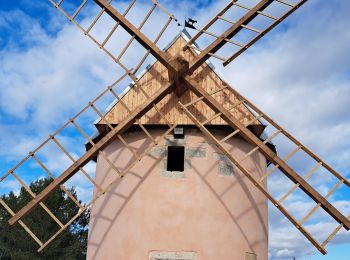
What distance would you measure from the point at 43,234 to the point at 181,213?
51.3ft

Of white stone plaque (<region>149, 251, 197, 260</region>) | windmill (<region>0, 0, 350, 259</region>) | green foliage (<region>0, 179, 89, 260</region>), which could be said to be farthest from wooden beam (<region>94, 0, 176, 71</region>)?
green foliage (<region>0, 179, 89, 260</region>)

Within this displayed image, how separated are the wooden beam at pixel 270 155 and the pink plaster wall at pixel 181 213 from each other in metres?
0.65

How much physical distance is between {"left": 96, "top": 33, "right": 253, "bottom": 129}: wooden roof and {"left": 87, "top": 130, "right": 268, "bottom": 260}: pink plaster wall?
422 mm

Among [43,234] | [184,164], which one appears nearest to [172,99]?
[184,164]

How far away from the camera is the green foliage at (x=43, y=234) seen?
2103 cm

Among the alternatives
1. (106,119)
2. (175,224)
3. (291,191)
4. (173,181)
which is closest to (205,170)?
Result: (173,181)

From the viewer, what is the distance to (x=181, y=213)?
24.7ft

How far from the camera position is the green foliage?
69.0 ft

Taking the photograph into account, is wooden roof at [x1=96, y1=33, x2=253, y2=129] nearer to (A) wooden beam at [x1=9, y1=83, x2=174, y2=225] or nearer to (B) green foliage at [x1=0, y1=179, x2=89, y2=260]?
(A) wooden beam at [x1=9, y1=83, x2=174, y2=225]

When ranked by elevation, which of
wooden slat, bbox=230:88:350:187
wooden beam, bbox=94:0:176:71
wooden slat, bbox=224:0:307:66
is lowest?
wooden slat, bbox=230:88:350:187

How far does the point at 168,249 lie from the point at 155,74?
3423 mm

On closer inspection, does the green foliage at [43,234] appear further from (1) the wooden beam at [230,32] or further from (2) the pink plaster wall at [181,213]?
(1) the wooden beam at [230,32]

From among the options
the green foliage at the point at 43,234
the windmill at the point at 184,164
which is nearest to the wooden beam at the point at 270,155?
the windmill at the point at 184,164

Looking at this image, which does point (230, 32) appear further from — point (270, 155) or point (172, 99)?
point (270, 155)
